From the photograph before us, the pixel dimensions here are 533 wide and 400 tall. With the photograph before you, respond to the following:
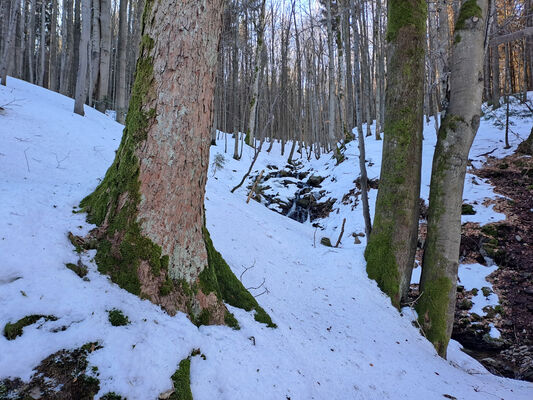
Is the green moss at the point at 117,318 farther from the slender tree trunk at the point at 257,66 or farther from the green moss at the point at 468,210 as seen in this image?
the slender tree trunk at the point at 257,66

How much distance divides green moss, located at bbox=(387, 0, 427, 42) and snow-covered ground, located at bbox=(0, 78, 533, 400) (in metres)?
3.53

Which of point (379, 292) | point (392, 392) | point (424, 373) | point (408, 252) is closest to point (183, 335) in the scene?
point (392, 392)

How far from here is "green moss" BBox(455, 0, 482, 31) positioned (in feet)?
12.0

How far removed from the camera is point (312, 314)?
10.8ft

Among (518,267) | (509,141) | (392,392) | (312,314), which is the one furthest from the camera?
(509,141)

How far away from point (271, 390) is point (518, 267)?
20.3ft

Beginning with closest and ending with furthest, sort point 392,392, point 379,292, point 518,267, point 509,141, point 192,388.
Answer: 1. point 192,388
2. point 392,392
3. point 379,292
4. point 518,267
5. point 509,141

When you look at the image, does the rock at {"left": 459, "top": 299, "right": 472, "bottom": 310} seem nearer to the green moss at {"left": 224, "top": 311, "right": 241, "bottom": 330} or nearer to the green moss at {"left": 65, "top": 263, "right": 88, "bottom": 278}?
the green moss at {"left": 224, "top": 311, "right": 241, "bottom": 330}

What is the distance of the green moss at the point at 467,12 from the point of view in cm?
366

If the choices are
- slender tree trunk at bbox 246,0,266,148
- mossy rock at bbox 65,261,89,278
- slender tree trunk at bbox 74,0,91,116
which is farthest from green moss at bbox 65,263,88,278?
slender tree trunk at bbox 246,0,266,148

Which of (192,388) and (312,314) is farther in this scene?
(312,314)

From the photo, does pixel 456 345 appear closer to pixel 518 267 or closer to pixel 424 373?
pixel 424 373

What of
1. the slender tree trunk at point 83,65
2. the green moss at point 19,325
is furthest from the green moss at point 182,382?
the slender tree trunk at point 83,65

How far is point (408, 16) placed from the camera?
4129 millimetres
